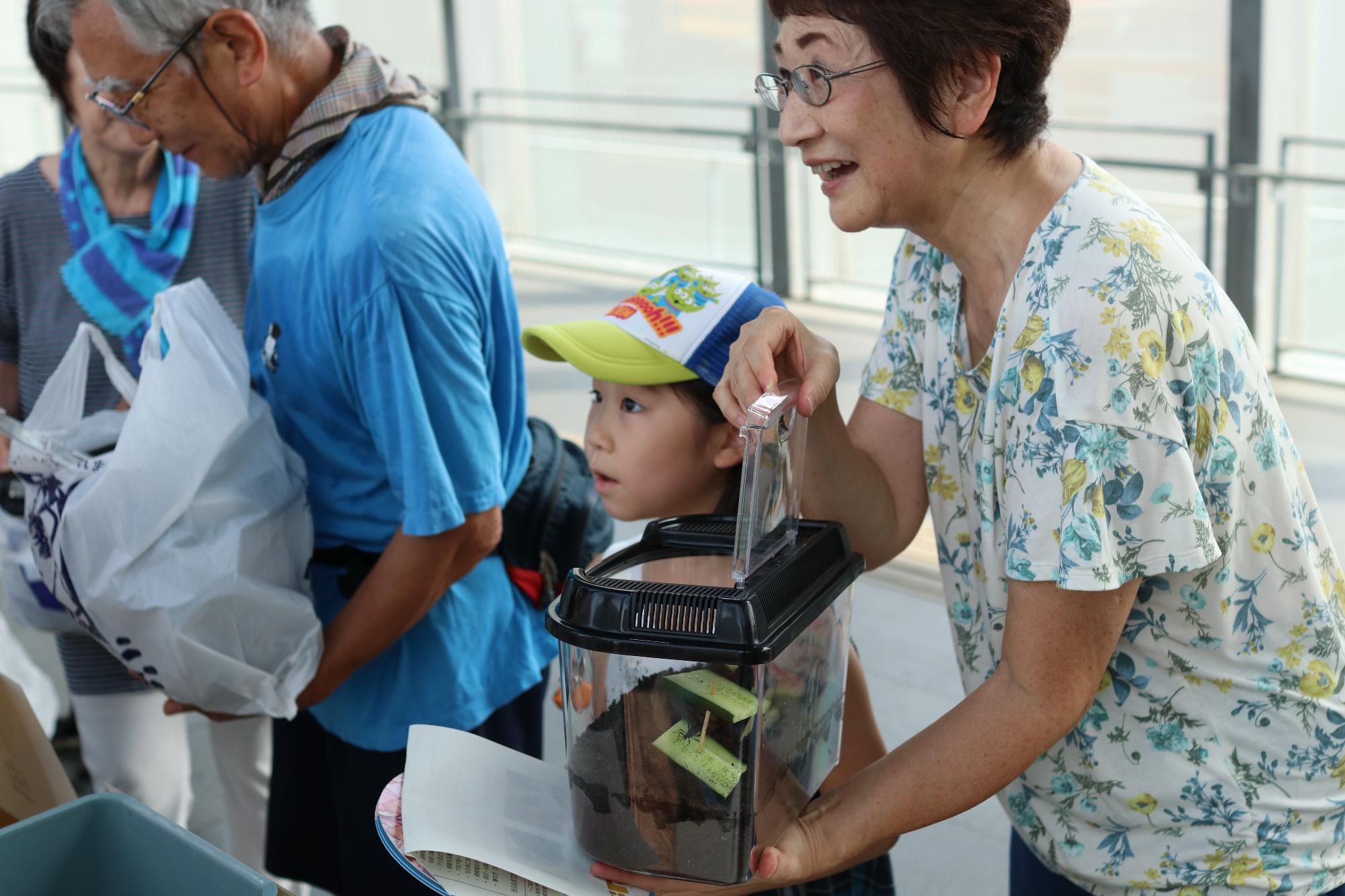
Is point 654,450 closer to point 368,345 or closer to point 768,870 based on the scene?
point 368,345

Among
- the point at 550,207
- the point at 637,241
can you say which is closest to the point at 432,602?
the point at 637,241

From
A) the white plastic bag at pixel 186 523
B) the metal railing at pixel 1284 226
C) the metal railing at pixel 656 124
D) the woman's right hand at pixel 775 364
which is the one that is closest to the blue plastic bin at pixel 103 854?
the white plastic bag at pixel 186 523

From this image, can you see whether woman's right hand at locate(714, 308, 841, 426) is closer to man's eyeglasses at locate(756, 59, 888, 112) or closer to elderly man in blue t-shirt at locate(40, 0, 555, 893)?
Result: man's eyeglasses at locate(756, 59, 888, 112)

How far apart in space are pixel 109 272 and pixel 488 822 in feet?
4.50

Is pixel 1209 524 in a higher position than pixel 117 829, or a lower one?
higher

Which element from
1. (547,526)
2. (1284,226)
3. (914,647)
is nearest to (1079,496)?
(547,526)

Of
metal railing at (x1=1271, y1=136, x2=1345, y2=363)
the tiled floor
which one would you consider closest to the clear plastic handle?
the tiled floor

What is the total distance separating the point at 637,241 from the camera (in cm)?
649

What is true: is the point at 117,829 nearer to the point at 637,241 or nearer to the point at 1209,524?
the point at 1209,524

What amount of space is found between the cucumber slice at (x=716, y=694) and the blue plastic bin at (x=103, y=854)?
0.35 metres

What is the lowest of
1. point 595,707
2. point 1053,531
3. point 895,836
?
point 895,836

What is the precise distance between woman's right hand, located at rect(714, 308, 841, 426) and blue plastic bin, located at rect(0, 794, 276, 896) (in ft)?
1.69

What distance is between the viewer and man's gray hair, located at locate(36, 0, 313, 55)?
1438 mm

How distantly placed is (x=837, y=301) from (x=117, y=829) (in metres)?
5.00
